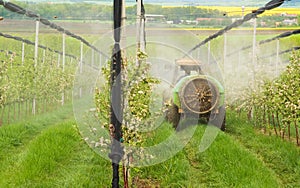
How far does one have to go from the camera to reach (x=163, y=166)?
5488 millimetres

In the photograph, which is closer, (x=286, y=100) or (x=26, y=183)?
(x=26, y=183)

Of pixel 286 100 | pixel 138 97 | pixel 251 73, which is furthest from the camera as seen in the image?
pixel 251 73

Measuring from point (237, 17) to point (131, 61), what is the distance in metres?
7.72

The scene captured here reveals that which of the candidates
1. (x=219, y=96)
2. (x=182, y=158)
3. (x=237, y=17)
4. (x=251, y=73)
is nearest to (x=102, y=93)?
(x=182, y=158)

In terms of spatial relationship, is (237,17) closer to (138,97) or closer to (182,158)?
(182,158)

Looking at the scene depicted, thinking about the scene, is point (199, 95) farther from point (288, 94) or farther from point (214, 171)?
point (214, 171)

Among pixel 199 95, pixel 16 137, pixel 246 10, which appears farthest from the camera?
pixel 246 10

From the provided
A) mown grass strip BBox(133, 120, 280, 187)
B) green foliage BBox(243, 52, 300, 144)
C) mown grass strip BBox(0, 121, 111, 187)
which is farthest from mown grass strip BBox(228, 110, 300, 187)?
mown grass strip BBox(0, 121, 111, 187)

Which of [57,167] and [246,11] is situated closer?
[57,167]

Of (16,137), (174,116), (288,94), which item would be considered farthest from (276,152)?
(16,137)

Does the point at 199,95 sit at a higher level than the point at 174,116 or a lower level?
higher

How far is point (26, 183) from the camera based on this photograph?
15.9 ft

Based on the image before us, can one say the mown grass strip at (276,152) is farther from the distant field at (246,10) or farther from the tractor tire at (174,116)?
the distant field at (246,10)

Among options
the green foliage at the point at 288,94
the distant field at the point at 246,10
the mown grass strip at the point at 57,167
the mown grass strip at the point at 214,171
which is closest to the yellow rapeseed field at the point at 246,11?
the distant field at the point at 246,10
